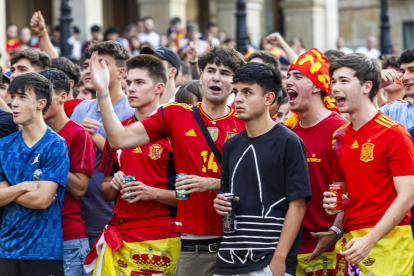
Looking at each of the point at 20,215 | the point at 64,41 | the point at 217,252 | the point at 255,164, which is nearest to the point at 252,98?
the point at 255,164

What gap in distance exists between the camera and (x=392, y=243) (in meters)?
5.03

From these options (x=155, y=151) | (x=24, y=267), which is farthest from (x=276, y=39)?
(x=24, y=267)

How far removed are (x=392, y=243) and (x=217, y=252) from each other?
1.28m

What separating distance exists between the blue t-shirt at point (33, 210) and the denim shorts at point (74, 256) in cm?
33

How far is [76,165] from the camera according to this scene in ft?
20.7

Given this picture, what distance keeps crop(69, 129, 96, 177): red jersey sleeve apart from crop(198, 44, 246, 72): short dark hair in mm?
1243

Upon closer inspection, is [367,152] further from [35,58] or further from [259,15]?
[259,15]

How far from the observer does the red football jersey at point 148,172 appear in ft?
20.0

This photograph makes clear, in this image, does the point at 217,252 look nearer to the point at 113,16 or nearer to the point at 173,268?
the point at 173,268

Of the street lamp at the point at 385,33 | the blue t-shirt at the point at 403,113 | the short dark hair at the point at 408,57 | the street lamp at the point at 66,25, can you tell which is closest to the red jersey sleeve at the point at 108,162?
the blue t-shirt at the point at 403,113

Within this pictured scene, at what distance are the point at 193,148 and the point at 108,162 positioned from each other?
38.8 inches

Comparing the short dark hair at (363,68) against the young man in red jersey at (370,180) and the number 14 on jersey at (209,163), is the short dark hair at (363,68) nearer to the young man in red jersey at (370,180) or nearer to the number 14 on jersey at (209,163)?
the young man in red jersey at (370,180)

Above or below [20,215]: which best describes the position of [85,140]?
above

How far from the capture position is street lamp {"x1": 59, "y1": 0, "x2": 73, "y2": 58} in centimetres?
1259
